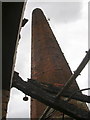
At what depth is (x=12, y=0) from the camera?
2.35 m

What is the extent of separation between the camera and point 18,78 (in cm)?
→ 538

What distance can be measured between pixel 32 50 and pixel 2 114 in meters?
8.20

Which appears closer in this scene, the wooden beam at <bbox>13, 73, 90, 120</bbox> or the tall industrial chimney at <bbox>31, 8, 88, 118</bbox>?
the wooden beam at <bbox>13, 73, 90, 120</bbox>

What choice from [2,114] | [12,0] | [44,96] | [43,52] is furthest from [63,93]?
[43,52]

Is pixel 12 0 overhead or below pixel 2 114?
overhead

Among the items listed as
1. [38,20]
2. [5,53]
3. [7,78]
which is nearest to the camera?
[5,53]

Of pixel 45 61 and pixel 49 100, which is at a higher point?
pixel 45 61

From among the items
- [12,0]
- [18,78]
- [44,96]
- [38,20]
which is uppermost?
[38,20]

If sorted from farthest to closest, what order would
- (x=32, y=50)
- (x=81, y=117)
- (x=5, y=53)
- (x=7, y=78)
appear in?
(x=32, y=50) < (x=81, y=117) < (x=7, y=78) < (x=5, y=53)

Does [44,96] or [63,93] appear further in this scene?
[63,93]

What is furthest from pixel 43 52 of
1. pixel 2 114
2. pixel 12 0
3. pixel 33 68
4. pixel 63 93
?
pixel 12 0

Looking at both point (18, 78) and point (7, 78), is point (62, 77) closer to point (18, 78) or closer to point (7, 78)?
point (18, 78)

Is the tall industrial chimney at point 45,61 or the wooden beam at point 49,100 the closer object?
the wooden beam at point 49,100

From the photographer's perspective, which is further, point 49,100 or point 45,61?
point 45,61
